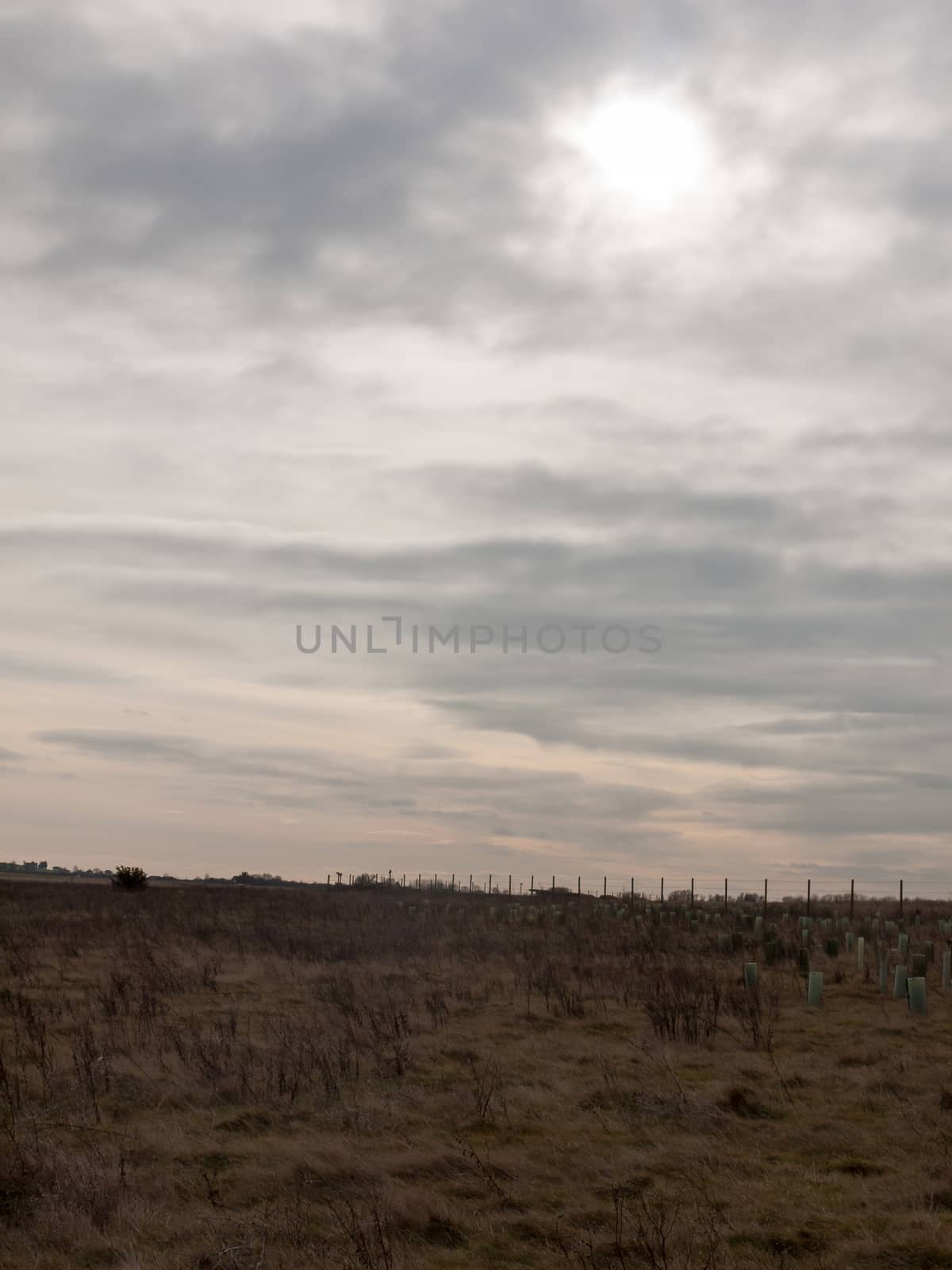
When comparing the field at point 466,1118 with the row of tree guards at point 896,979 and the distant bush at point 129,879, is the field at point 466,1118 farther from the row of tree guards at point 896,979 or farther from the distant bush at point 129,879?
the distant bush at point 129,879

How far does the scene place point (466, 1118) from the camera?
10.8 m

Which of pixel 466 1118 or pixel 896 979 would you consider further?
pixel 896 979

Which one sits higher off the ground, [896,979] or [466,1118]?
[896,979]

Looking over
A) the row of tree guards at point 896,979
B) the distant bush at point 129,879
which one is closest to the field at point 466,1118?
the row of tree guards at point 896,979

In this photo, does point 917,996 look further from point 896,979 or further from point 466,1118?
point 466,1118

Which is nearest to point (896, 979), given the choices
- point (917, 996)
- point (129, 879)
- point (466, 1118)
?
point (917, 996)

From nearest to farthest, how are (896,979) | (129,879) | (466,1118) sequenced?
(466,1118) → (896,979) → (129,879)

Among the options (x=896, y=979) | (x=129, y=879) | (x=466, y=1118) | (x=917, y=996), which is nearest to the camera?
(x=466, y=1118)

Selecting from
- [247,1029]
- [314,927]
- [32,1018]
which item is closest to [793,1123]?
[247,1029]

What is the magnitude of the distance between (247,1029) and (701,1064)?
18.9ft

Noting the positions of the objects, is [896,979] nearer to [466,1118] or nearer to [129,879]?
[466,1118]

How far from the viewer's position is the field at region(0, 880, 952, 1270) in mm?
7617

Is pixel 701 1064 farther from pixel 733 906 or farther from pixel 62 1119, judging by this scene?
pixel 733 906

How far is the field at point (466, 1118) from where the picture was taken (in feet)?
25.0
